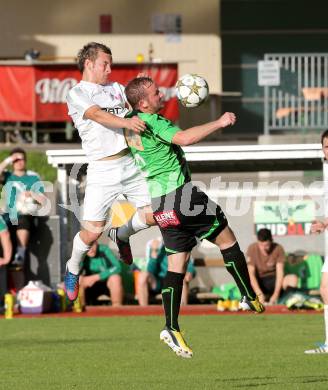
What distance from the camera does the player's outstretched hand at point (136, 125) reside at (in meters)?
9.55

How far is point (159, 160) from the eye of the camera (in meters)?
9.79

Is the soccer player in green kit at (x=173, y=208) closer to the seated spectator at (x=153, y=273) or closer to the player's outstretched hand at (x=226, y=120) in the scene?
the player's outstretched hand at (x=226, y=120)

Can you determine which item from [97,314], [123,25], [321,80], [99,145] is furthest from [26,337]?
[123,25]

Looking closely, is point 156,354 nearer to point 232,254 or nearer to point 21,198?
point 232,254

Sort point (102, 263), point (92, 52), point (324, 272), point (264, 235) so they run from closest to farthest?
point (92, 52) < point (324, 272) < point (264, 235) < point (102, 263)

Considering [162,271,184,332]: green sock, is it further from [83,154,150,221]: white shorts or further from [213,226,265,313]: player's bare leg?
[83,154,150,221]: white shorts

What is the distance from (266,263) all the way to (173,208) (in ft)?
26.5

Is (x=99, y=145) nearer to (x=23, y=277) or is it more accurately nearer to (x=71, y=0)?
(x=23, y=277)

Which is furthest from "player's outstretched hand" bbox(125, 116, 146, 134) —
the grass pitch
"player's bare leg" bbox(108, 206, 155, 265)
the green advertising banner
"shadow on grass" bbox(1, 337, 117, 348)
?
the green advertising banner

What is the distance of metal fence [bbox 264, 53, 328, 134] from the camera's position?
22.1m

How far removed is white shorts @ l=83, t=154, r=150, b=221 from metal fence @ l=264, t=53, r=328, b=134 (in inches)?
433

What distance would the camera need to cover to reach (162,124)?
9641 millimetres

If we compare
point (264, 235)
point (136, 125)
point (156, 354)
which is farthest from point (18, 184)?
point (136, 125)

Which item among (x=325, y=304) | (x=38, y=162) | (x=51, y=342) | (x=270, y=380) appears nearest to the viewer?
(x=270, y=380)
